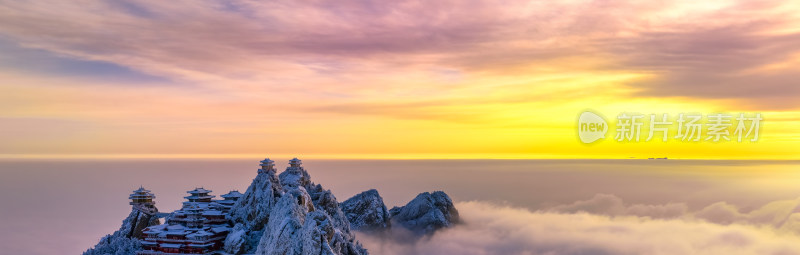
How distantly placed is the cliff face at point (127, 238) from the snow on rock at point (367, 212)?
50.1 m

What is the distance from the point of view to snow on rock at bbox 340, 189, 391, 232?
140125 mm

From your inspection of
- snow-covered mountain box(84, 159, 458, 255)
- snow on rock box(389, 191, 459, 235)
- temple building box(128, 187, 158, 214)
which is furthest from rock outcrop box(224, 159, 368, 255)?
snow on rock box(389, 191, 459, 235)

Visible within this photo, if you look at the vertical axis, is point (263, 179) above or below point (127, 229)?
above

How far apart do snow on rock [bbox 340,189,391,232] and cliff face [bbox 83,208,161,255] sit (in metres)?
50.1

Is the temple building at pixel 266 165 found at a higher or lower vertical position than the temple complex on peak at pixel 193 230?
higher

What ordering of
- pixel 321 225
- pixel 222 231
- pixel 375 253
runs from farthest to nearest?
1. pixel 375 253
2. pixel 222 231
3. pixel 321 225

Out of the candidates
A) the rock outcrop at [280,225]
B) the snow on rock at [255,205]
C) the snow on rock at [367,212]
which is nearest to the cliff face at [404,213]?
→ the snow on rock at [367,212]

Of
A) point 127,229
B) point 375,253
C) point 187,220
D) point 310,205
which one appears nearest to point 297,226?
point 310,205

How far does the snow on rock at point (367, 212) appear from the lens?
14012 centimetres

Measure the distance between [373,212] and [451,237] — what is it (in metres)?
35.4

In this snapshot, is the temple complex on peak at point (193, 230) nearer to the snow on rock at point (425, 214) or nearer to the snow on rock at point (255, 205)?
the snow on rock at point (255, 205)

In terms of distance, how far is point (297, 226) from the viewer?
222ft

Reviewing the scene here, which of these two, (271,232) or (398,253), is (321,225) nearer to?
(271,232)

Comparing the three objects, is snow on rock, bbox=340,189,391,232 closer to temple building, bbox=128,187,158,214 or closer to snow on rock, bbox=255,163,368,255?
temple building, bbox=128,187,158,214
